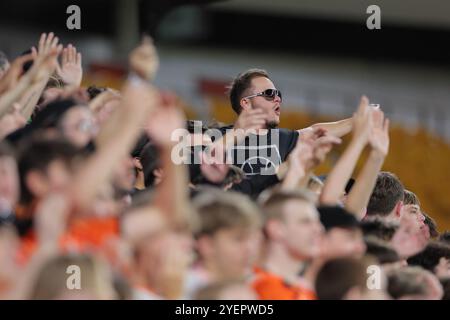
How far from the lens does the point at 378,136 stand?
586 cm

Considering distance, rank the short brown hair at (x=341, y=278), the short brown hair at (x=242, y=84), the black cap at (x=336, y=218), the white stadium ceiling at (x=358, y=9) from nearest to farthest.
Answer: the short brown hair at (x=341, y=278)
the black cap at (x=336, y=218)
the short brown hair at (x=242, y=84)
the white stadium ceiling at (x=358, y=9)

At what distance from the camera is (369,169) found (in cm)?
589

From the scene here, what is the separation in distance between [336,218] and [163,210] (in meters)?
0.98

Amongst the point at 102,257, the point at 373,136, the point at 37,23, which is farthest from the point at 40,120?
the point at 37,23

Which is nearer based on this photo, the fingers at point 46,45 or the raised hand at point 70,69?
the fingers at point 46,45

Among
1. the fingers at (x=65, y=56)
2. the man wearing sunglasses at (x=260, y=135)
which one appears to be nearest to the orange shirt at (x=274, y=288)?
the man wearing sunglasses at (x=260, y=135)

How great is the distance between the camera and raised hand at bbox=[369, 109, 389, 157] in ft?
19.1

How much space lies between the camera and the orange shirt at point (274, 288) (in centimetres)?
480

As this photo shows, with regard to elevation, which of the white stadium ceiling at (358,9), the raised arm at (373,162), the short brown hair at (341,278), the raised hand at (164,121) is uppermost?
the white stadium ceiling at (358,9)

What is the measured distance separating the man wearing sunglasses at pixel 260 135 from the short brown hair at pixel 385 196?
1.16 ft

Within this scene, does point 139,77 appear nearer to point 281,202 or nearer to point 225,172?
point 281,202

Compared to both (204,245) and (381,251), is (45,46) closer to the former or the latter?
(204,245)

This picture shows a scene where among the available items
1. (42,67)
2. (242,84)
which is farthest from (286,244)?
(242,84)

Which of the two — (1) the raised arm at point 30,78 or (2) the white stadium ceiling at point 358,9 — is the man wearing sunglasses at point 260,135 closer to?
(1) the raised arm at point 30,78
